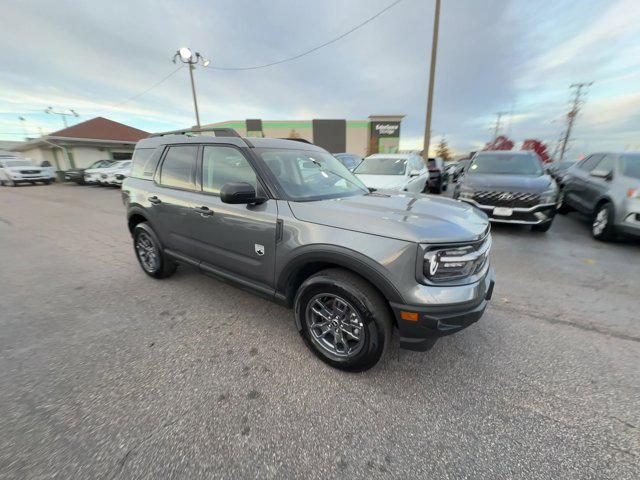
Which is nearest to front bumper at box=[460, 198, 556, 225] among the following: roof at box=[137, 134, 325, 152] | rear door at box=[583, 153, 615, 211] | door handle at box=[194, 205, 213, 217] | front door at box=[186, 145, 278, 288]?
rear door at box=[583, 153, 615, 211]

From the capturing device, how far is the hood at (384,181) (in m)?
6.74

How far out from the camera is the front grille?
217 inches

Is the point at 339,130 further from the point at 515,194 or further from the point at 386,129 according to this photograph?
the point at 515,194

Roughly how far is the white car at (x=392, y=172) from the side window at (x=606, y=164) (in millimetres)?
3763

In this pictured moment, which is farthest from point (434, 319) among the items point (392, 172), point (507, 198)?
point (392, 172)

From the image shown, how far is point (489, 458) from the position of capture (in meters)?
1.62

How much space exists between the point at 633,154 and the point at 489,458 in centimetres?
727

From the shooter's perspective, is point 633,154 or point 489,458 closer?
point 489,458

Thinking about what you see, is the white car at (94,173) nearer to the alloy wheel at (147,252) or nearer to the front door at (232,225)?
the alloy wheel at (147,252)

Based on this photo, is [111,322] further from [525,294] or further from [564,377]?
[525,294]

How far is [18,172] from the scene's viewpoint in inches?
712

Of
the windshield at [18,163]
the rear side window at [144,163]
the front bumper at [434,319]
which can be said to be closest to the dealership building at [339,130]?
the windshield at [18,163]

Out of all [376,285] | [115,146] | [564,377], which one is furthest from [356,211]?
[115,146]

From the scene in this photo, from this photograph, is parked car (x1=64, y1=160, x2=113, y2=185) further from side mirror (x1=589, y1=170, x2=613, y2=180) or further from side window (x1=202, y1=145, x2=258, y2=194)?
side mirror (x1=589, y1=170, x2=613, y2=180)
